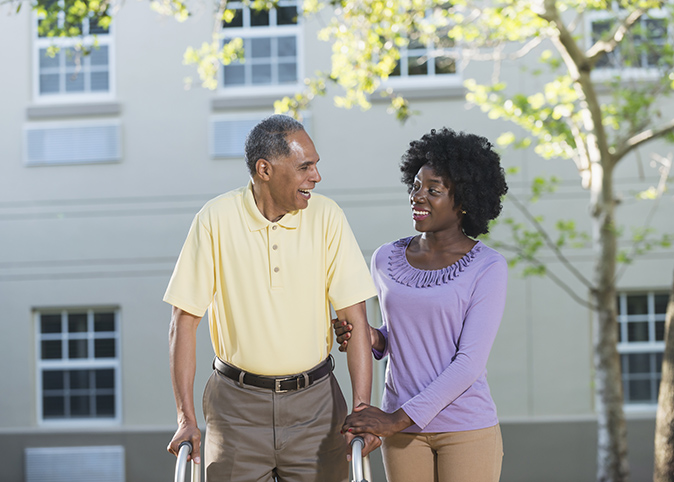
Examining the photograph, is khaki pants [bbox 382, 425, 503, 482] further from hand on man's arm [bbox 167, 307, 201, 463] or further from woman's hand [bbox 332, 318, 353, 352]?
hand on man's arm [bbox 167, 307, 201, 463]

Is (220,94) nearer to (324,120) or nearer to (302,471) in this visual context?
(324,120)

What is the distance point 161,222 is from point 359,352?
593 cm

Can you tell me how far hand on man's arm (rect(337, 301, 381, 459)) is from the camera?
2.75 metres

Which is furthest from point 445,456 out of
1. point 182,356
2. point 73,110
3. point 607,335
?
point 73,110

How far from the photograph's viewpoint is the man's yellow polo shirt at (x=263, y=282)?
269cm

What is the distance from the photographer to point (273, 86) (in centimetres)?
848

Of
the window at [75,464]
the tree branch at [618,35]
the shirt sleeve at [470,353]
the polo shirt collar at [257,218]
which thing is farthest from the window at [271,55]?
the shirt sleeve at [470,353]

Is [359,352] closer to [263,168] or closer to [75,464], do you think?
[263,168]

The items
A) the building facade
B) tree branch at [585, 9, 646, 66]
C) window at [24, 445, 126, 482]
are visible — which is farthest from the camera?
window at [24, 445, 126, 482]

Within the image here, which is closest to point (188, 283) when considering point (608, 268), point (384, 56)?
point (384, 56)

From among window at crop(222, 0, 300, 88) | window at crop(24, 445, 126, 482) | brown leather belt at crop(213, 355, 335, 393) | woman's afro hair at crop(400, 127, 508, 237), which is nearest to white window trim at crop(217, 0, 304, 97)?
window at crop(222, 0, 300, 88)

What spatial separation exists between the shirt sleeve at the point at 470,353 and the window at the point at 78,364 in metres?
6.51

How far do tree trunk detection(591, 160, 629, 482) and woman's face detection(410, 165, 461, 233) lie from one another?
3.78 m

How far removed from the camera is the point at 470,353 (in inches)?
103
